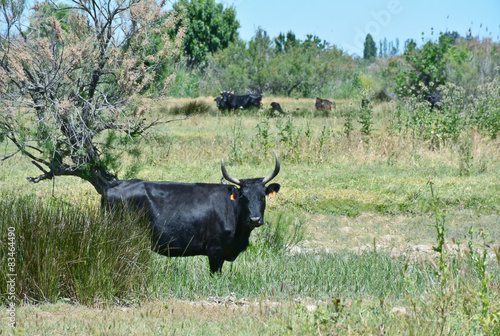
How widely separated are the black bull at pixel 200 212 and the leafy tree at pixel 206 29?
127 feet

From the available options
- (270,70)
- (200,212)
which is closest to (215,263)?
(200,212)

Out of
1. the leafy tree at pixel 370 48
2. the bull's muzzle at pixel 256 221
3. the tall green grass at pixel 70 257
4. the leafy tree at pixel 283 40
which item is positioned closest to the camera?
the tall green grass at pixel 70 257

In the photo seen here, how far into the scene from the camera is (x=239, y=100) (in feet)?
81.3

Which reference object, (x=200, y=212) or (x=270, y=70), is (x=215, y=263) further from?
(x=270, y=70)

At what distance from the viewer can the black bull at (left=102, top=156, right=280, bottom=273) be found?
683 centimetres

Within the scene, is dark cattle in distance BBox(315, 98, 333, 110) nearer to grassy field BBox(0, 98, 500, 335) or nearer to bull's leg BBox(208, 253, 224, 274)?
grassy field BBox(0, 98, 500, 335)

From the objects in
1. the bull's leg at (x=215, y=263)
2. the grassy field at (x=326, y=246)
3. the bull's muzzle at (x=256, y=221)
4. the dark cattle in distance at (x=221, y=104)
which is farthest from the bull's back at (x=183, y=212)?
the dark cattle in distance at (x=221, y=104)

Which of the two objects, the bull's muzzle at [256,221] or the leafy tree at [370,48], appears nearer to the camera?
the bull's muzzle at [256,221]

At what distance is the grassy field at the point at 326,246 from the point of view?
4297 millimetres

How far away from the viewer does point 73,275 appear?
17.1ft

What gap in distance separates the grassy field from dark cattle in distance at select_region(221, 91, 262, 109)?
116 inches

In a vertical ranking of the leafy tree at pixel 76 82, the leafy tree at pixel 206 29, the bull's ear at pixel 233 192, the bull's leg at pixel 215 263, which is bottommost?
the bull's leg at pixel 215 263

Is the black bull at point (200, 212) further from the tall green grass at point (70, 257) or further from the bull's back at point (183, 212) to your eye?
the tall green grass at point (70, 257)

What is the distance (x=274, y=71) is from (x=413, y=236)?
65.6 ft
